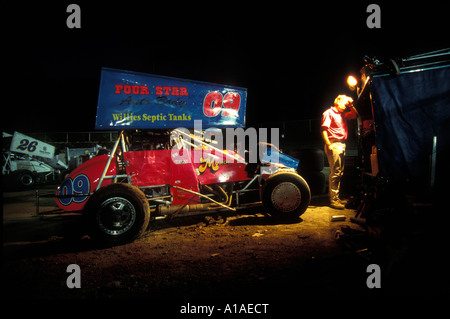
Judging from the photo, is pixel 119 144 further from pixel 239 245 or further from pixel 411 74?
pixel 411 74

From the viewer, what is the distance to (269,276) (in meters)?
2.66

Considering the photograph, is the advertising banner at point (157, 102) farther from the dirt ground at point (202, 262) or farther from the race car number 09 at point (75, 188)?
the dirt ground at point (202, 262)

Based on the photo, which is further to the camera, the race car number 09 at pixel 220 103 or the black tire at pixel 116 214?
the race car number 09 at pixel 220 103

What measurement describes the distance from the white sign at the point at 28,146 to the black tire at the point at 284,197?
15.8m

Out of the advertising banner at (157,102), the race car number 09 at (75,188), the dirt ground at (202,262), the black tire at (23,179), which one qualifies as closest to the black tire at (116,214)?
the dirt ground at (202,262)

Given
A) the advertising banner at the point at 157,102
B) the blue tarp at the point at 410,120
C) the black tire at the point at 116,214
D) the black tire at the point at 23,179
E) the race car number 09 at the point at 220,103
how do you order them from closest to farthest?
the blue tarp at the point at 410,120
the black tire at the point at 116,214
the advertising banner at the point at 157,102
the race car number 09 at the point at 220,103
the black tire at the point at 23,179

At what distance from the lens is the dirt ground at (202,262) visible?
7.96 ft

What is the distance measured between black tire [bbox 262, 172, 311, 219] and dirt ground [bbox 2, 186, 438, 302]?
24 centimetres

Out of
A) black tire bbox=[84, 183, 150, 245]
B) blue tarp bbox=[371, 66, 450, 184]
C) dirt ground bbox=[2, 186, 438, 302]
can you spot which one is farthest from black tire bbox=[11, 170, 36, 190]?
blue tarp bbox=[371, 66, 450, 184]

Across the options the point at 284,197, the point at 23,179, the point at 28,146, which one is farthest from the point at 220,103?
the point at 28,146

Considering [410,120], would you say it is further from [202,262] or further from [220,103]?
[202,262]

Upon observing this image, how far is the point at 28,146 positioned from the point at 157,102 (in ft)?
47.1

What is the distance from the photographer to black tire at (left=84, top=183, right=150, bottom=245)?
11.7ft
